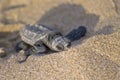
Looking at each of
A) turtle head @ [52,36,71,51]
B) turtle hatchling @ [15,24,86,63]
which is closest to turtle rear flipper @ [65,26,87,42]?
turtle hatchling @ [15,24,86,63]

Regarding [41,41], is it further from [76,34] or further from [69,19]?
[69,19]

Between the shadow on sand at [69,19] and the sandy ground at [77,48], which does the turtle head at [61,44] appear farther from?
the shadow on sand at [69,19]

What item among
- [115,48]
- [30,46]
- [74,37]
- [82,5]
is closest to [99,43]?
[115,48]

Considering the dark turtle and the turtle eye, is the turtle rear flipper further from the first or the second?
the turtle eye

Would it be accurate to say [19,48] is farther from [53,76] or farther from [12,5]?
[12,5]

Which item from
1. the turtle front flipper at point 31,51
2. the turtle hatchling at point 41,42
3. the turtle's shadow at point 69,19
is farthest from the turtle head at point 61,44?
the turtle's shadow at point 69,19

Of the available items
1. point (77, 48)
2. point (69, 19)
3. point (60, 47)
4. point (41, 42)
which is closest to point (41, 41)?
point (41, 42)
